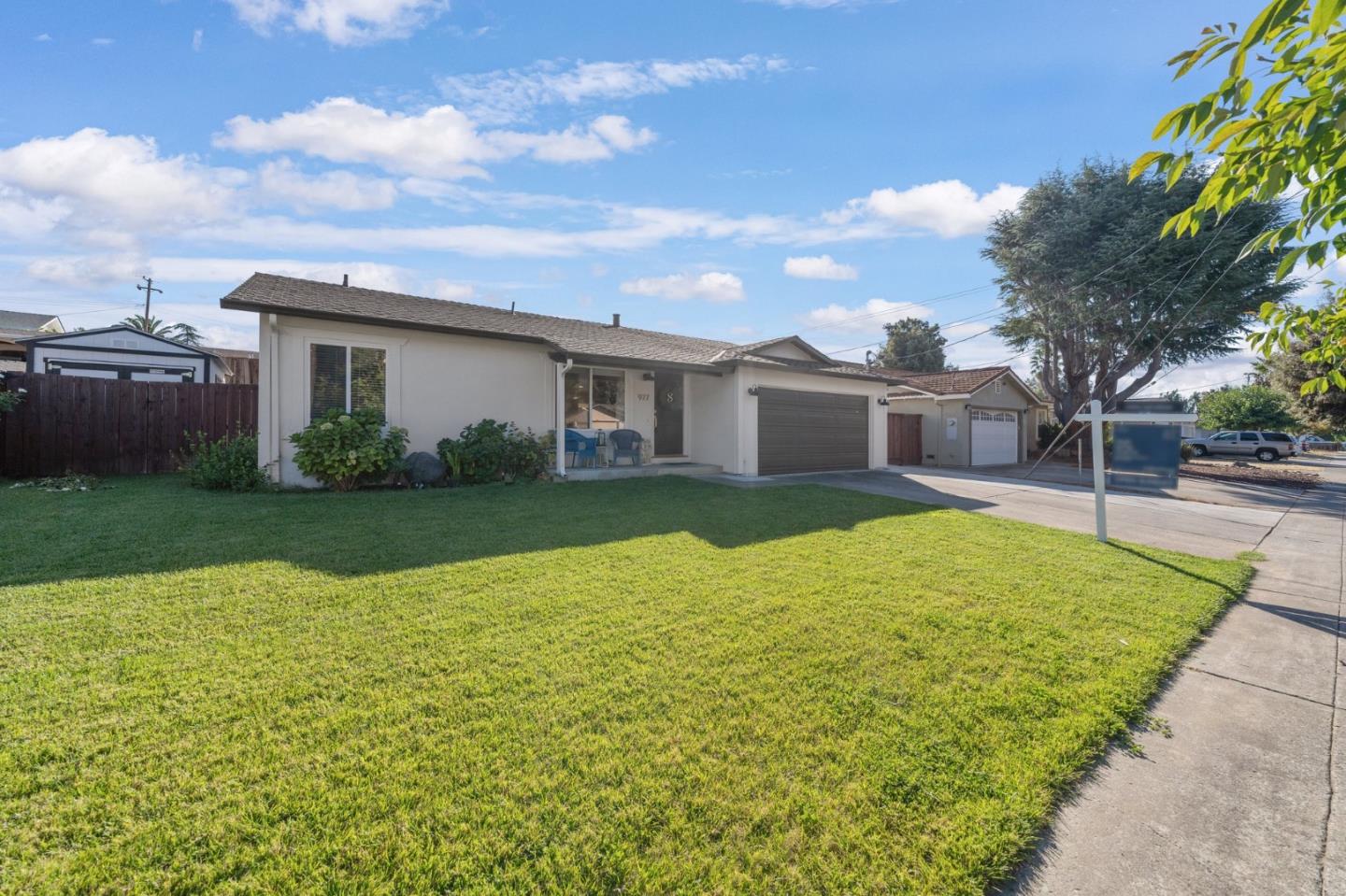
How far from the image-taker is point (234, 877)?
1740 mm

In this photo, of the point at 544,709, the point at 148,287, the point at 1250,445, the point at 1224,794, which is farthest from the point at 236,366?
the point at 1250,445

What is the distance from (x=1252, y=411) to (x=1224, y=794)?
49.8m

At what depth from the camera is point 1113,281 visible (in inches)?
817

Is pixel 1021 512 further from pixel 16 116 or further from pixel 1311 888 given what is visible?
pixel 16 116

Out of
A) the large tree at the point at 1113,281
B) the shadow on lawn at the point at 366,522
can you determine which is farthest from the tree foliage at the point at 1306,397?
the shadow on lawn at the point at 366,522

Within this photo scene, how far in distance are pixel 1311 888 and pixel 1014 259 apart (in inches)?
1071

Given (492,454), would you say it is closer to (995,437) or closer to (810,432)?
(810,432)

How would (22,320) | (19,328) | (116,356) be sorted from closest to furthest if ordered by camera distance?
(116,356) → (19,328) → (22,320)

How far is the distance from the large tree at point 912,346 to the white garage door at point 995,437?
22.2 metres

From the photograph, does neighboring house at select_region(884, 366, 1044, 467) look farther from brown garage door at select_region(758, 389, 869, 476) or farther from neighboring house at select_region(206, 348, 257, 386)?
neighboring house at select_region(206, 348, 257, 386)

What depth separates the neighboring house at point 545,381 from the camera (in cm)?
966

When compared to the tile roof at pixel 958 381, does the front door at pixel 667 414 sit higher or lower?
lower

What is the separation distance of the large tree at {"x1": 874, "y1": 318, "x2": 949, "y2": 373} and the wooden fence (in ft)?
144

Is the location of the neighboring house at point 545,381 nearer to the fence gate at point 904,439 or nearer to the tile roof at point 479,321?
the tile roof at point 479,321
